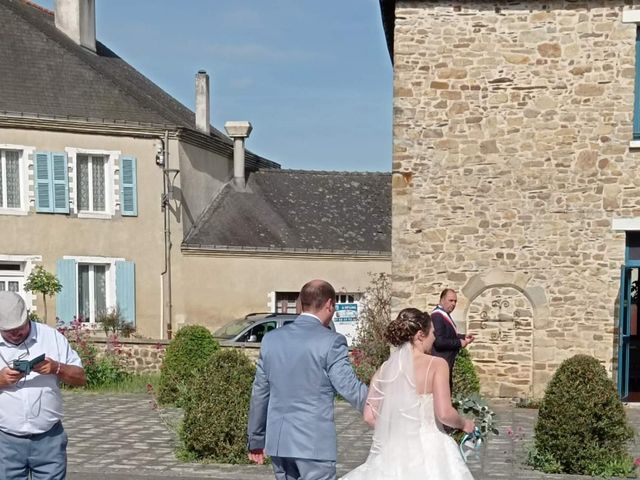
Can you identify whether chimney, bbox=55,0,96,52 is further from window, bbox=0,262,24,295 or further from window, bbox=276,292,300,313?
window, bbox=276,292,300,313

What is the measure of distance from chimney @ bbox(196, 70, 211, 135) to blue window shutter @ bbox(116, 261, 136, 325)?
558cm

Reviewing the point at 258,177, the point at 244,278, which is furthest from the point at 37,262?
the point at 258,177

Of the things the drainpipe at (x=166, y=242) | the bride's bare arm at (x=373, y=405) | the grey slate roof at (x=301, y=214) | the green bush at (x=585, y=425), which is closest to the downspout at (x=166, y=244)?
the drainpipe at (x=166, y=242)

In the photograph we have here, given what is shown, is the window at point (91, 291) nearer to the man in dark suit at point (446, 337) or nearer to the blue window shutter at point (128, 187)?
the blue window shutter at point (128, 187)

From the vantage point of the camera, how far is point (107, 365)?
55.3 ft

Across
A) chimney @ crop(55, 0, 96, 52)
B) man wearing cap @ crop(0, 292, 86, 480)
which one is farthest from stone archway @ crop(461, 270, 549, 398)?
chimney @ crop(55, 0, 96, 52)

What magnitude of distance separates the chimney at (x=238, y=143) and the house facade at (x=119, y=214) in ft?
2.70

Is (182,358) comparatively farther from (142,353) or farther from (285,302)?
(285,302)

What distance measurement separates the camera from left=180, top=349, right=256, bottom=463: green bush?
31.8ft

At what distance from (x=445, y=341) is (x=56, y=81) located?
17228 mm

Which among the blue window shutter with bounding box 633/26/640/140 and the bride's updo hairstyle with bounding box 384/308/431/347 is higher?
the blue window shutter with bounding box 633/26/640/140

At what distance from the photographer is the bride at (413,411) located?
5949 millimetres

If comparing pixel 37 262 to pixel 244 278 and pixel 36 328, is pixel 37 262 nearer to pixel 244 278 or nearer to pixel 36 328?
pixel 244 278

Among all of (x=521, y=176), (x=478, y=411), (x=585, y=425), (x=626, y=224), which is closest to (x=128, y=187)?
(x=521, y=176)
